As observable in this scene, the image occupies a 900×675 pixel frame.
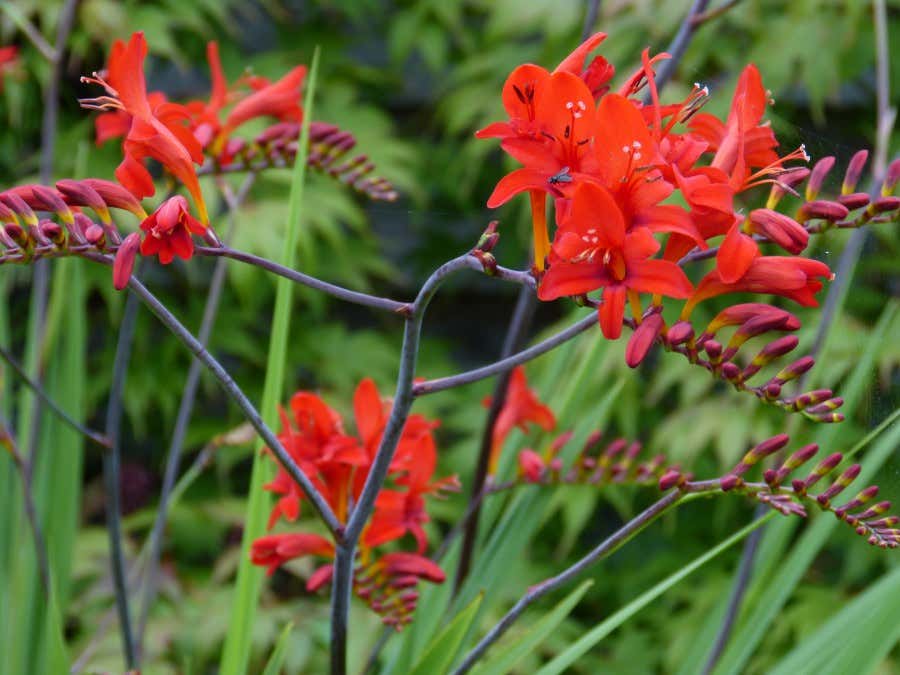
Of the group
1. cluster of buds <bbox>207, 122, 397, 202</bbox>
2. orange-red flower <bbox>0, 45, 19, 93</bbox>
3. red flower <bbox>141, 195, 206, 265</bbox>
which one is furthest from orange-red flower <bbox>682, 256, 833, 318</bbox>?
orange-red flower <bbox>0, 45, 19, 93</bbox>

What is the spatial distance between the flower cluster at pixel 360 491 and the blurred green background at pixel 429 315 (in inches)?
26.5

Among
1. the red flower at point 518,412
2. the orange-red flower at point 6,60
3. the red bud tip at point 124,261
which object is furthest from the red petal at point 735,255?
the orange-red flower at point 6,60

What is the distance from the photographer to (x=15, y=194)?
479mm

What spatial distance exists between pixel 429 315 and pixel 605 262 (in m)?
1.75

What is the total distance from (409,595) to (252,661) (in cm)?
100

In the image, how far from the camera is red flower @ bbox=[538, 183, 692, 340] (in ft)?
1.41

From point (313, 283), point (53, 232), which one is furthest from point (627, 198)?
point (53, 232)

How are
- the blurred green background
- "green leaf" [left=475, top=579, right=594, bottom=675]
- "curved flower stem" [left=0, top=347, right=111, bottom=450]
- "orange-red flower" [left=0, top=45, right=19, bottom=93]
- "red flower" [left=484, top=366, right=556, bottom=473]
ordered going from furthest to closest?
1. the blurred green background
2. "orange-red flower" [left=0, top=45, right=19, bottom=93]
3. "red flower" [left=484, top=366, right=556, bottom=473]
4. "curved flower stem" [left=0, top=347, right=111, bottom=450]
5. "green leaf" [left=475, top=579, right=594, bottom=675]

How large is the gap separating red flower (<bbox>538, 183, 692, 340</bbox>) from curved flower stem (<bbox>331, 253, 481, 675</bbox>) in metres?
0.04

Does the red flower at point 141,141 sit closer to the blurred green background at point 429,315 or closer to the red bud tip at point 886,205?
the red bud tip at point 886,205

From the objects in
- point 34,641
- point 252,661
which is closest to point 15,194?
point 34,641

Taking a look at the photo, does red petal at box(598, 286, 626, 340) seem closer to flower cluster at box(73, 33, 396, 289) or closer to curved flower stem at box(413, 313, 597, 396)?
curved flower stem at box(413, 313, 597, 396)

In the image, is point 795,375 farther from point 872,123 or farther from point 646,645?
point 872,123

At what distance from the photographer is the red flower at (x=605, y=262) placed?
43cm
